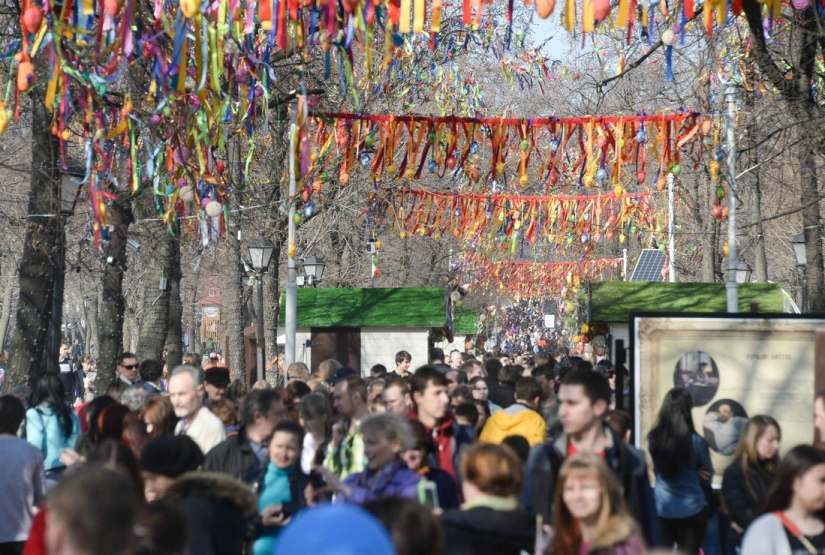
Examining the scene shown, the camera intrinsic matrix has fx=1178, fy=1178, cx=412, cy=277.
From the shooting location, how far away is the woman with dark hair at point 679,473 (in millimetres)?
7715

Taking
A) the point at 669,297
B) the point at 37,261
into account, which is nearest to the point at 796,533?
the point at 37,261

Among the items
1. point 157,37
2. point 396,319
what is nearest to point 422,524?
point 157,37

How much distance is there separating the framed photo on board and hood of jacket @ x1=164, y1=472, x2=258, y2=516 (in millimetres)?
4482

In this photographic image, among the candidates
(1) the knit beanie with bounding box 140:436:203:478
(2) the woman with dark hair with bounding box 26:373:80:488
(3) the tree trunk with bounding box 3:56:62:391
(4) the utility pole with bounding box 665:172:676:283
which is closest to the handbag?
(1) the knit beanie with bounding box 140:436:203:478

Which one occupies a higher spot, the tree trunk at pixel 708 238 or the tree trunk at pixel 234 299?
the tree trunk at pixel 708 238

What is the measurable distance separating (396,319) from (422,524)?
21994mm

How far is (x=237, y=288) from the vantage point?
76.0 ft

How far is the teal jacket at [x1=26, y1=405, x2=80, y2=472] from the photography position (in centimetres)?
841

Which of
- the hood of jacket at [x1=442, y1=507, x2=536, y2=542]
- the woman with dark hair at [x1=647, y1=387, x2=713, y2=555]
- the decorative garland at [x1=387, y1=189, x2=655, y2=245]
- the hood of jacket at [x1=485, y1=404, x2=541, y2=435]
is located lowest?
the woman with dark hair at [x1=647, y1=387, x2=713, y2=555]

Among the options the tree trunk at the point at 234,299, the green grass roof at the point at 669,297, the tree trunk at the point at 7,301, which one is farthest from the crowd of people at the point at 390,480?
Result: the tree trunk at the point at 7,301

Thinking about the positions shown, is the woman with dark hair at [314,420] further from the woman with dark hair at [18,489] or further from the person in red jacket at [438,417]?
the woman with dark hair at [18,489]

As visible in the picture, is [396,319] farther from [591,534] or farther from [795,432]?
[591,534]

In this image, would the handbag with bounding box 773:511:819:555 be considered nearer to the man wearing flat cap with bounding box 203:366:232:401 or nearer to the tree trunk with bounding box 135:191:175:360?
the man wearing flat cap with bounding box 203:366:232:401

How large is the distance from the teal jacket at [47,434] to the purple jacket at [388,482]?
12.1 feet
